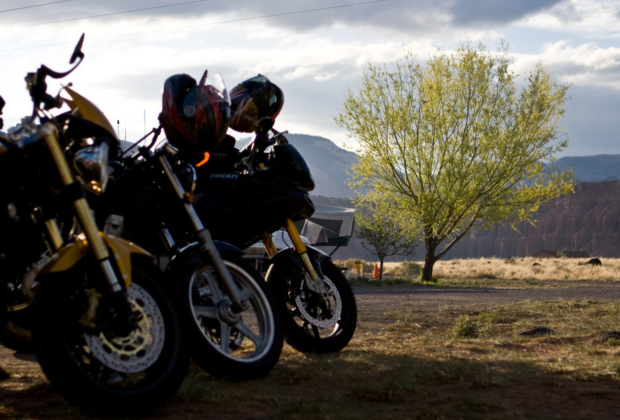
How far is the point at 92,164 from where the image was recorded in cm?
325

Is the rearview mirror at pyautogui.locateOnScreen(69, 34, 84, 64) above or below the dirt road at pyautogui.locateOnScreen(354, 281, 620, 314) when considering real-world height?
above

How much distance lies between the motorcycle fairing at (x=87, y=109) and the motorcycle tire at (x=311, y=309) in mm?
1926

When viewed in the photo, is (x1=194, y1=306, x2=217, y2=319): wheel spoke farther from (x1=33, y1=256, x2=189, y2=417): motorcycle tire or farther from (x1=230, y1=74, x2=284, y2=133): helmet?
(x1=230, y1=74, x2=284, y2=133): helmet

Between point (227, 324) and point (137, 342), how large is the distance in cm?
91

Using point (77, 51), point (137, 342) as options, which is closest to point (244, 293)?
point (137, 342)

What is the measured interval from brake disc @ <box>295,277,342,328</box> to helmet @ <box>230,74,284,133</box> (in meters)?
1.36

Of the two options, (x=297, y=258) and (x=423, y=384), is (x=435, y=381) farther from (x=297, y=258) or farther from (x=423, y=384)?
(x=297, y=258)

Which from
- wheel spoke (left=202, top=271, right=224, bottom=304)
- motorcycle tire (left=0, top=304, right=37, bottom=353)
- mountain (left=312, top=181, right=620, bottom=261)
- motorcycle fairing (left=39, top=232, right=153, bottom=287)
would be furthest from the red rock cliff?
motorcycle fairing (left=39, top=232, right=153, bottom=287)

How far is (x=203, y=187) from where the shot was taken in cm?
457

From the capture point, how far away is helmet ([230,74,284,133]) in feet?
17.4

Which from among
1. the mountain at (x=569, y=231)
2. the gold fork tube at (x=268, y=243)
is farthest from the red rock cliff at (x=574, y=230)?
the gold fork tube at (x=268, y=243)

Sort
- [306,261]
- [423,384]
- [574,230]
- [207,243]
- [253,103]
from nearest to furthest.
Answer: [423,384] → [207,243] → [306,261] → [253,103] → [574,230]

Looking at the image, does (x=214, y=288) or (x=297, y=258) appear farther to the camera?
(x=297, y=258)

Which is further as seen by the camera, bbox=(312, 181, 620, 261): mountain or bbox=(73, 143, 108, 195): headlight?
bbox=(312, 181, 620, 261): mountain
